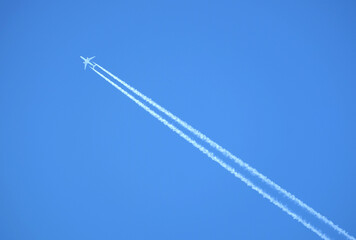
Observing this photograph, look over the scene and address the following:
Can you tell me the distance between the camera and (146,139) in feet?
28.6

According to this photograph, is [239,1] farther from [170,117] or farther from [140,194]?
[140,194]

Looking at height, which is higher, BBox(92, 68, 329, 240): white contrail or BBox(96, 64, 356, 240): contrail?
BBox(96, 64, 356, 240): contrail

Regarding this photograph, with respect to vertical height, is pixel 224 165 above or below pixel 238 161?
below

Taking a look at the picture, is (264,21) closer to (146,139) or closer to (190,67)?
(190,67)

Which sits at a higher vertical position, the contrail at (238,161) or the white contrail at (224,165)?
the contrail at (238,161)

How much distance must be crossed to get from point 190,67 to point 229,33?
1.22m

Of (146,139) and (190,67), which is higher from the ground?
(190,67)

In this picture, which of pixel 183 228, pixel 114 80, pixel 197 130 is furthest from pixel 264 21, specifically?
pixel 183 228

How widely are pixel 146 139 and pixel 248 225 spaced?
9.94 feet

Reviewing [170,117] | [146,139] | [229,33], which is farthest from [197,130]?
[229,33]

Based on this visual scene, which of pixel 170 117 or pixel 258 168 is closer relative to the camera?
pixel 258 168

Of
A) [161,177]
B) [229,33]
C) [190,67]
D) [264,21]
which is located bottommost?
[161,177]

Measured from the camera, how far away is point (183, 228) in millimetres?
8344

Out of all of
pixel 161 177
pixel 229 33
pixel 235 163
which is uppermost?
pixel 229 33
